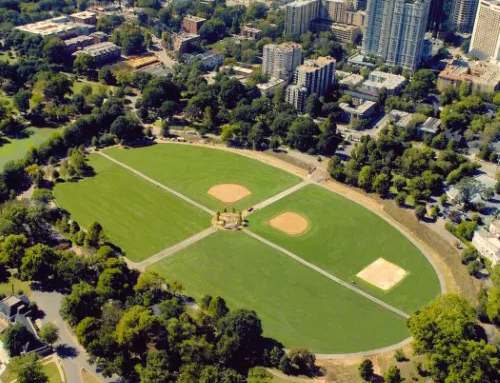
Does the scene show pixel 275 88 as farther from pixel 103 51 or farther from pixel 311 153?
pixel 103 51

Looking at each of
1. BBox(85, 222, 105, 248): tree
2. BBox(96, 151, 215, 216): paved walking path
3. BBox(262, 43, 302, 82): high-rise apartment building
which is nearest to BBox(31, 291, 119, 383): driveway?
BBox(85, 222, 105, 248): tree

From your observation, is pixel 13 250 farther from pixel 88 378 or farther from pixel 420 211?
pixel 420 211

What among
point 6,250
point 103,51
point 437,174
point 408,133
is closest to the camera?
point 6,250

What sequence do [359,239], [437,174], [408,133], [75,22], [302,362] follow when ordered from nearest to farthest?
[302,362] → [359,239] → [437,174] → [408,133] → [75,22]

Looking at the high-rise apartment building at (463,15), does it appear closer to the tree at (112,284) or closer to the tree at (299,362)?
the tree at (299,362)

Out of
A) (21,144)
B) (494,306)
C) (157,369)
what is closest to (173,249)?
(157,369)

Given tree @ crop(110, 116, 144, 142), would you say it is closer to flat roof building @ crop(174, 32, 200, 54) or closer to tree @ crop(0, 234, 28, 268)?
tree @ crop(0, 234, 28, 268)

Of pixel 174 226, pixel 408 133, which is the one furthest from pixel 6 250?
pixel 408 133
